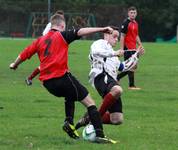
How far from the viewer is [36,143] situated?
9000 millimetres

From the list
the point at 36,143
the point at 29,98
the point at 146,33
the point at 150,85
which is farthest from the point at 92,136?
the point at 146,33

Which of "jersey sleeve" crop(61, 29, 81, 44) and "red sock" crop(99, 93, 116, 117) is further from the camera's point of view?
"red sock" crop(99, 93, 116, 117)

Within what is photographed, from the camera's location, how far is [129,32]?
1769 cm

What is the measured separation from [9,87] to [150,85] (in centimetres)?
392

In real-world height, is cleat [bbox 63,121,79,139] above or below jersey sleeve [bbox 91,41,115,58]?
below

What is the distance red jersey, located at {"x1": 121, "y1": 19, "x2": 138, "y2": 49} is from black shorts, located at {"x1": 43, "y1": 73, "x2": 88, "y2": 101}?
8499 mm

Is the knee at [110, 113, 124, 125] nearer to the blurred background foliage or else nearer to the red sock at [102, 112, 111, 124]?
the red sock at [102, 112, 111, 124]

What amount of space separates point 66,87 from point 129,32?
8.79m

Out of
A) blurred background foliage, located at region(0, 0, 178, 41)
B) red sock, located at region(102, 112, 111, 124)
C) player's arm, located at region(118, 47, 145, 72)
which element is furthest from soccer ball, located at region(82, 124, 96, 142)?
blurred background foliage, located at region(0, 0, 178, 41)

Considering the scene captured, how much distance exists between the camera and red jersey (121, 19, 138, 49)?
57.5 ft

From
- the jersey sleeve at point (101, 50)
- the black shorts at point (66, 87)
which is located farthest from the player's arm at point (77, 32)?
the jersey sleeve at point (101, 50)

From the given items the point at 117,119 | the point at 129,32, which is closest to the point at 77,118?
the point at 117,119

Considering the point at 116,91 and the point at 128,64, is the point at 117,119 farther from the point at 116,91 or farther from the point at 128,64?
the point at 128,64

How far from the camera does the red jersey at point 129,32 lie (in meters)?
17.5
